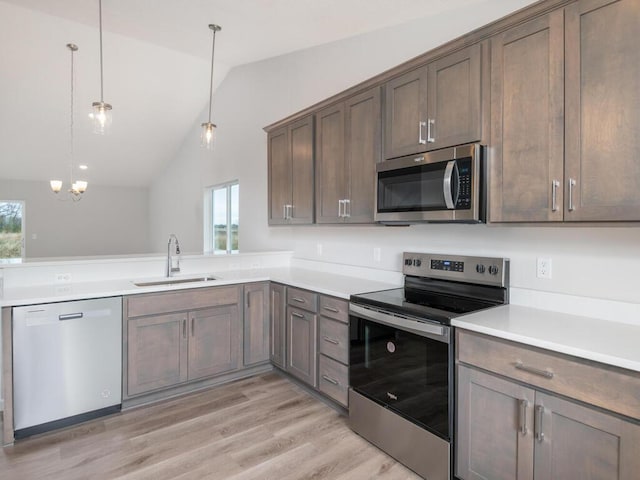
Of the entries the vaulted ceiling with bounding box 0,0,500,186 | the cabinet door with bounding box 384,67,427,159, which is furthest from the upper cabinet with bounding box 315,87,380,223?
the vaulted ceiling with bounding box 0,0,500,186

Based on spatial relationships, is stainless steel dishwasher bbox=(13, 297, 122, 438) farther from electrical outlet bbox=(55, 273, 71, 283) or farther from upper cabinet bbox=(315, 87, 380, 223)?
upper cabinet bbox=(315, 87, 380, 223)

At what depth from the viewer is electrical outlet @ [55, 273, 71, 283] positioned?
2.84 meters

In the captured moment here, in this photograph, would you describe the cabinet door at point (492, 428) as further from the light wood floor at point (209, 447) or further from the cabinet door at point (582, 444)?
the light wood floor at point (209, 447)

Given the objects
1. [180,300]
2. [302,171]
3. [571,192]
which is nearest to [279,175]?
[302,171]

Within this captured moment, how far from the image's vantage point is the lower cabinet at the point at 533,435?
4.33 feet

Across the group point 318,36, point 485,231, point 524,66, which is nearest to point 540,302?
point 485,231

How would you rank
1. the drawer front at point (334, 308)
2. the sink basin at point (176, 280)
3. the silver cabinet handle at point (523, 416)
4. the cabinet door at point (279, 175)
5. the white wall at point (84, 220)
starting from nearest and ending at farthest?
1. the silver cabinet handle at point (523, 416)
2. the drawer front at point (334, 308)
3. the sink basin at point (176, 280)
4. the cabinet door at point (279, 175)
5. the white wall at point (84, 220)

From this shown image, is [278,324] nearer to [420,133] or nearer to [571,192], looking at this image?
[420,133]

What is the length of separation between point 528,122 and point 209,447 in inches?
101

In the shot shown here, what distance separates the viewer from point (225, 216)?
611 centimetres

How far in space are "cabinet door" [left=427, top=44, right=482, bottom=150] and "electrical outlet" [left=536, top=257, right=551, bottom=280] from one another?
30.1 inches

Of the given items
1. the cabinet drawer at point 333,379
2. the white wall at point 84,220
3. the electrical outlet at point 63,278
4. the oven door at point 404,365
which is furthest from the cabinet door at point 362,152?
the white wall at point 84,220

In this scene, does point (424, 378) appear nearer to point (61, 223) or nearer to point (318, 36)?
point (318, 36)

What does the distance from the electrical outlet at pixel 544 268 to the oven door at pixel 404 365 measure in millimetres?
685
